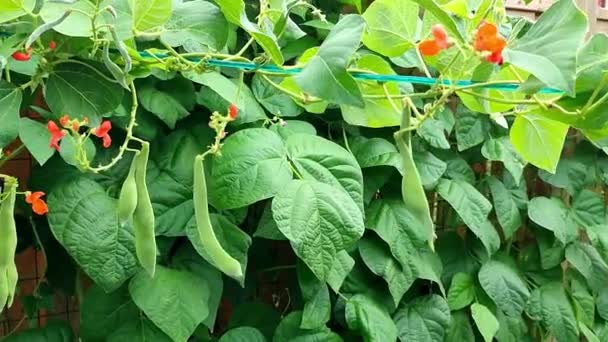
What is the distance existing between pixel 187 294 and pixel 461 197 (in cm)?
53

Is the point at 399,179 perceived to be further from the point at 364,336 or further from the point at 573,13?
the point at 573,13

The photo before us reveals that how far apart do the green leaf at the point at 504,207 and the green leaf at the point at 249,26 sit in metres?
0.78

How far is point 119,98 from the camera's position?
0.78 meters

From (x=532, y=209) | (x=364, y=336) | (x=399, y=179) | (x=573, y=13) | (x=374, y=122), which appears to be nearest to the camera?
(x=573, y=13)

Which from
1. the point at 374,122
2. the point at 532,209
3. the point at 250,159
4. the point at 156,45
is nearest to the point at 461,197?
the point at 532,209

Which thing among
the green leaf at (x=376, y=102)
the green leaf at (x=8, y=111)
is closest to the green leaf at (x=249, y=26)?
the green leaf at (x=376, y=102)

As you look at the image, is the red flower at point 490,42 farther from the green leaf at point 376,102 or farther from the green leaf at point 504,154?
the green leaf at point 504,154

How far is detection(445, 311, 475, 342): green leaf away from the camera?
1.34 meters

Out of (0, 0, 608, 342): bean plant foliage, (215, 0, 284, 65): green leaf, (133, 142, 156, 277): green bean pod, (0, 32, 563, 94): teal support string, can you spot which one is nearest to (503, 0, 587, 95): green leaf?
(0, 0, 608, 342): bean plant foliage

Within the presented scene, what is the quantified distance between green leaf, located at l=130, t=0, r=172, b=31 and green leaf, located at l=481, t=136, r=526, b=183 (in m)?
0.77

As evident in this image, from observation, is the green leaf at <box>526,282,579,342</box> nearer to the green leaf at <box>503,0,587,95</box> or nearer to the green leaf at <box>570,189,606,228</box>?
the green leaf at <box>570,189,606,228</box>

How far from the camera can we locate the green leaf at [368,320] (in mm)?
1155

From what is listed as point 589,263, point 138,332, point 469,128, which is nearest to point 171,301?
point 138,332

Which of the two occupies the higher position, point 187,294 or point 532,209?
point 187,294
